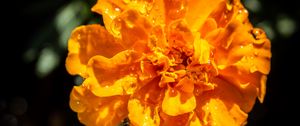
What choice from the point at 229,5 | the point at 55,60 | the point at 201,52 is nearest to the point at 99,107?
the point at 201,52

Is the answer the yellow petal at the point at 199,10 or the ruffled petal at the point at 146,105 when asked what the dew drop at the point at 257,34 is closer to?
the yellow petal at the point at 199,10

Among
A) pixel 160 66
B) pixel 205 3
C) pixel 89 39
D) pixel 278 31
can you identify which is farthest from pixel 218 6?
pixel 278 31

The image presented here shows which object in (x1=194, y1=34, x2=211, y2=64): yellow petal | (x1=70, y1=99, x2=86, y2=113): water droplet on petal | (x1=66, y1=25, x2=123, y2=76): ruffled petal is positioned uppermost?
(x1=194, y1=34, x2=211, y2=64): yellow petal

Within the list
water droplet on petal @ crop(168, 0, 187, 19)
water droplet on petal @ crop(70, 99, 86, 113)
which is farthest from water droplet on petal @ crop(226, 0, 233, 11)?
water droplet on petal @ crop(70, 99, 86, 113)

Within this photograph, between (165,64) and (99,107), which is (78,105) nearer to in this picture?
(99,107)

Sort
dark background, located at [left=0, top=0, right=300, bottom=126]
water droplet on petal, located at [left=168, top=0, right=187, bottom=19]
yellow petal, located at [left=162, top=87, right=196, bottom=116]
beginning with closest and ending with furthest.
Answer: yellow petal, located at [left=162, top=87, right=196, bottom=116] < water droplet on petal, located at [left=168, top=0, right=187, bottom=19] < dark background, located at [left=0, top=0, right=300, bottom=126]

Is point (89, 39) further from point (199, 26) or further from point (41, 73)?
point (41, 73)

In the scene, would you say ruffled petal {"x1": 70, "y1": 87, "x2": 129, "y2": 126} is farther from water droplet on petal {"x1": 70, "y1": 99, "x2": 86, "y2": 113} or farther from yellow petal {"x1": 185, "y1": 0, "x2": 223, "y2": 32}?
yellow petal {"x1": 185, "y1": 0, "x2": 223, "y2": 32}
